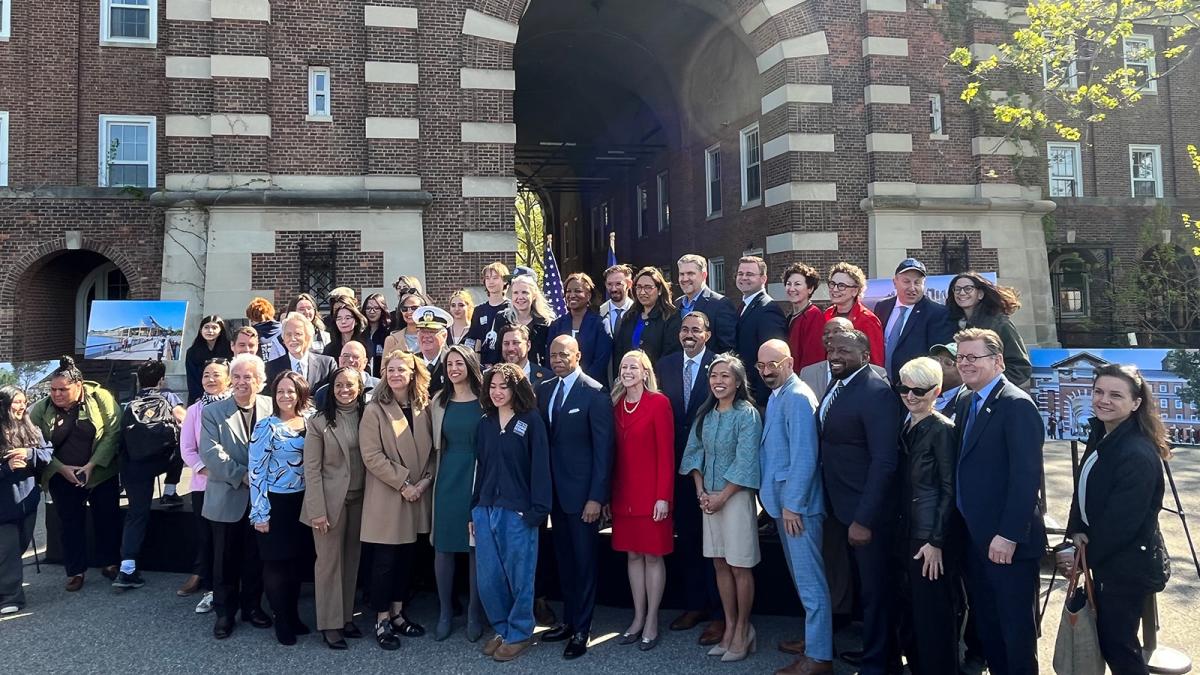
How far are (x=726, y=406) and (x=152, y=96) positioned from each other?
596 inches

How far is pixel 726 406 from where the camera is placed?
5.00m

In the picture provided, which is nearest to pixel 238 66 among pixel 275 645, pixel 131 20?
pixel 131 20

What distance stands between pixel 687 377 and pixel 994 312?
2.35 meters

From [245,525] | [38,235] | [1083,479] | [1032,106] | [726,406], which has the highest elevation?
[1032,106]

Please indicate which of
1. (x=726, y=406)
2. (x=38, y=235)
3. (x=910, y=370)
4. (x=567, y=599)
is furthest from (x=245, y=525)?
(x=38, y=235)

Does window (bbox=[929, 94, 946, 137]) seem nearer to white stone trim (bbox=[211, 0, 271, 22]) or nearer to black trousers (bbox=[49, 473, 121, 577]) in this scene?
white stone trim (bbox=[211, 0, 271, 22])

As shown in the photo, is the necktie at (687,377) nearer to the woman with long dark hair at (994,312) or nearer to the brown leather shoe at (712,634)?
the brown leather shoe at (712,634)

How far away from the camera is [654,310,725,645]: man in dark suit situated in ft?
17.9

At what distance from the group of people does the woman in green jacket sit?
0.07ft

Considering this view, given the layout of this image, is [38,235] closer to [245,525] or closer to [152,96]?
[152,96]

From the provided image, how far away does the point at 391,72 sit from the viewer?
13711 millimetres

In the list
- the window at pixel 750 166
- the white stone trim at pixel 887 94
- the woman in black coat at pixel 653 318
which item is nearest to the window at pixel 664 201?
the window at pixel 750 166

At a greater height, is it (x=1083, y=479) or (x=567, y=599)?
(x=1083, y=479)

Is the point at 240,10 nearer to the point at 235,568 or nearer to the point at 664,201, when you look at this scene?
the point at 235,568
